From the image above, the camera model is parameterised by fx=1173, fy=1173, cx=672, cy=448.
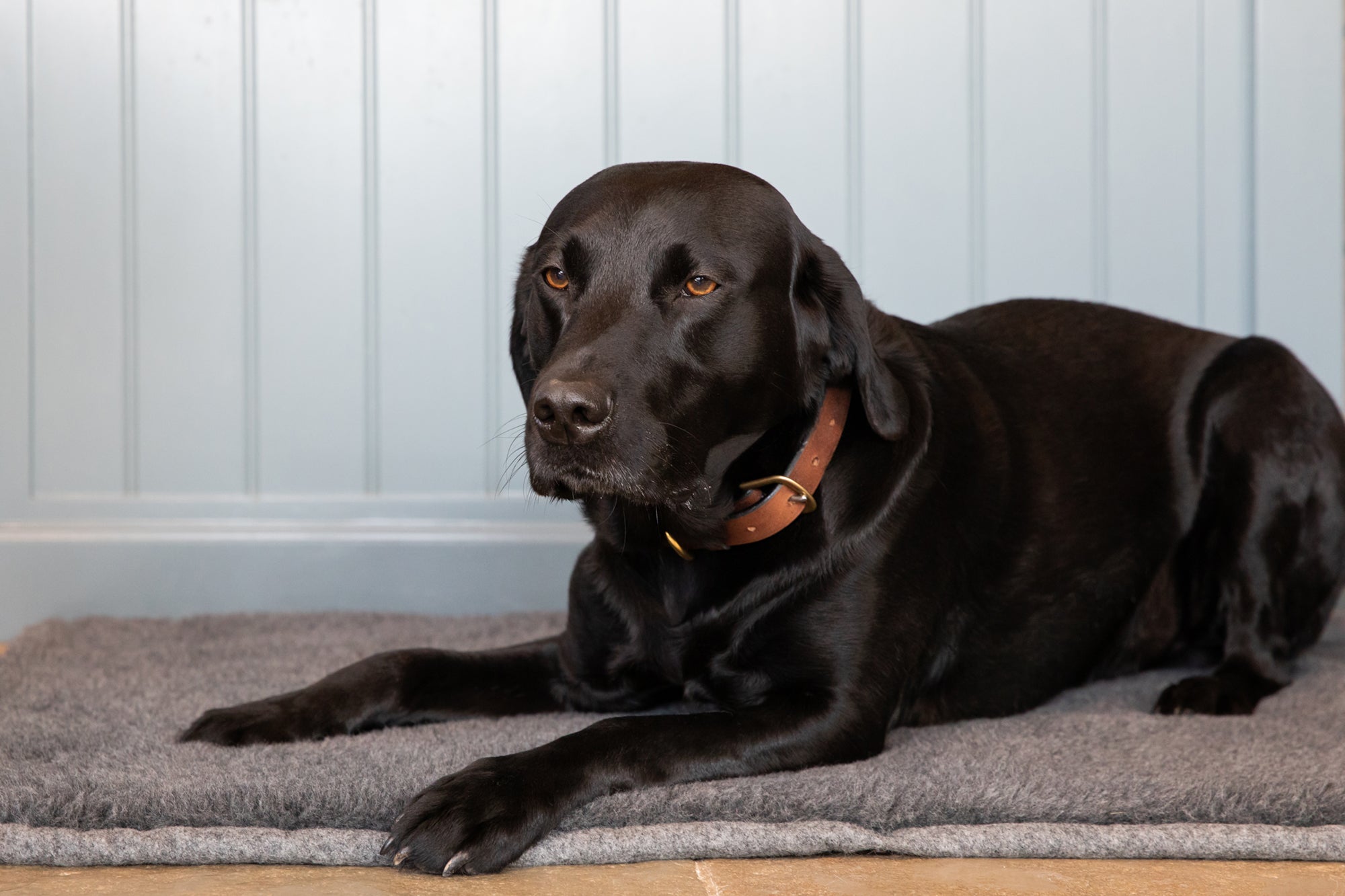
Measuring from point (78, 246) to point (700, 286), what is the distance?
199 centimetres

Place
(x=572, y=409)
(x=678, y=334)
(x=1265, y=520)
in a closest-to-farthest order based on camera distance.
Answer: (x=572, y=409), (x=678, y=334), (x=1265, y=520)

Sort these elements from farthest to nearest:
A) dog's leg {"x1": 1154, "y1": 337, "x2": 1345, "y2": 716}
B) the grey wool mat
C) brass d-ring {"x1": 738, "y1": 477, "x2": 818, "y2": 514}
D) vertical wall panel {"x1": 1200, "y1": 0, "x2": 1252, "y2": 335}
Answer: vertical wall panel {"x1": 1200, "y1": 0, "x2": 1252, "y2": 335}
dog's leg {"x1": 1154, "y1": 337, "x2": 1345, "y2": 716}
brass d-ring {"x1": 738, "y1": 477, "x2": 818, "y2": 514}
the grey wool mat

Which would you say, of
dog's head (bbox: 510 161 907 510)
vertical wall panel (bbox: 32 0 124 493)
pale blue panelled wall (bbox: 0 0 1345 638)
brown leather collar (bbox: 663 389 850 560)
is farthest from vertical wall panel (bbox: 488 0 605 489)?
brown leather collar (bbox: 663 389 850 560)

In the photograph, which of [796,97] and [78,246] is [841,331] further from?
[78,246]

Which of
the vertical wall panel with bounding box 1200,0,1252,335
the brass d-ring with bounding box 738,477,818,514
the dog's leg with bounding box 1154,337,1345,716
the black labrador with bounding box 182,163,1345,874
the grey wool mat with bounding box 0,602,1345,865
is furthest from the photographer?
the vertical wall panel with bounding box 1200,0,1252,335

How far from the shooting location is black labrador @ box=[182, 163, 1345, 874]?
4.78 feet

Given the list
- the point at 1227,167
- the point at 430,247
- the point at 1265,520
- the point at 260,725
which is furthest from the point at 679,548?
the point at 1227,167

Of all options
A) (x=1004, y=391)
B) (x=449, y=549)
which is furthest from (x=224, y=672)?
(x=1004, y=391)

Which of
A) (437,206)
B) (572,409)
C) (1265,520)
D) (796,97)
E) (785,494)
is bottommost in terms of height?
(1265,520)

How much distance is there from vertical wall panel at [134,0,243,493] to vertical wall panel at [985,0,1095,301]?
72.9 inches

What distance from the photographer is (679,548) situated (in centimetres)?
168

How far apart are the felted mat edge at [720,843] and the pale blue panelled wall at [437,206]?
1.58 m

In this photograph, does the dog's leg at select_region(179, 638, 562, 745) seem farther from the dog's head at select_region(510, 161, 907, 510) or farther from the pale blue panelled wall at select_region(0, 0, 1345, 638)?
the pale blue panelled wall at select_region(0, 0, 1345, 638)

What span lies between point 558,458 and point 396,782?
0.43 metres
